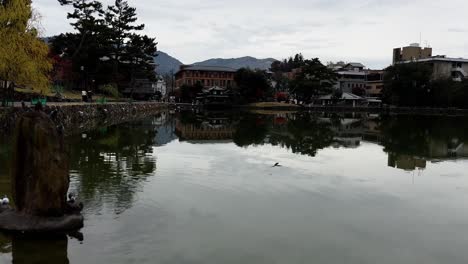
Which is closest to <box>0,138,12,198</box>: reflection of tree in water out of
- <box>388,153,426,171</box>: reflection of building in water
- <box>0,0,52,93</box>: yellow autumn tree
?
<box>0,0,52,93</box>: yellow autumn tree

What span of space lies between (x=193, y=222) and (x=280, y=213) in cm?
214

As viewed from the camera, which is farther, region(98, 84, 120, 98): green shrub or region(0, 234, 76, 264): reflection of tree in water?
region(98, 84, 120, 98): green shrub

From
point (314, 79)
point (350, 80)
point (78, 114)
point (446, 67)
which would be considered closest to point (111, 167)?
point (78, 114)

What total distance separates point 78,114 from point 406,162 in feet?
80.1

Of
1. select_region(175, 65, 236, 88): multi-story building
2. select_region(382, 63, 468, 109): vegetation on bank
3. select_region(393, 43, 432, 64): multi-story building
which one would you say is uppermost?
select_region(393, 43, 432, 64): multi-story building

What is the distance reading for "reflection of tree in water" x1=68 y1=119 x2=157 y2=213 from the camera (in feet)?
35.0

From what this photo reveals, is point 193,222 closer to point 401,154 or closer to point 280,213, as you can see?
point 280,213

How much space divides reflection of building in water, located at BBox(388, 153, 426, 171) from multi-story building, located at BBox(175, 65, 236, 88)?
76612 millimetres

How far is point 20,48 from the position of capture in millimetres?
23359

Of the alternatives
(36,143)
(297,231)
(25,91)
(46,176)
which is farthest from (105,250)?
(25,91)

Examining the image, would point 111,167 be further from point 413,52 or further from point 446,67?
point 413,52

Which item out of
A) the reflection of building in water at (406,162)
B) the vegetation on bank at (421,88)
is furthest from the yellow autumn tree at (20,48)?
the vegetation on bank at (421,88)

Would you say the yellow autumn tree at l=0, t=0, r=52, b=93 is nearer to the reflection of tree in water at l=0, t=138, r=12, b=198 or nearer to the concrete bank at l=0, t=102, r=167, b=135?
the concrete bank at l=0, t=102, r=167, b=135

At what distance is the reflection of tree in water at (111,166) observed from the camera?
35.0 feet
